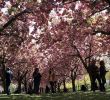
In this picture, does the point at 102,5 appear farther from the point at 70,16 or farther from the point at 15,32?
the point at 15,32

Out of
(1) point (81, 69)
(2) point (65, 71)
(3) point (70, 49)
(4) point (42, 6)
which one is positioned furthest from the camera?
(1) point (81, 69)

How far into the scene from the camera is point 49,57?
6134 centimetres

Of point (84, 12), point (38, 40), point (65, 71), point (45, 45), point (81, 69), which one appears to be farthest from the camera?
point (81, 69)

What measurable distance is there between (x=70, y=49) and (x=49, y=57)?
1170 cm

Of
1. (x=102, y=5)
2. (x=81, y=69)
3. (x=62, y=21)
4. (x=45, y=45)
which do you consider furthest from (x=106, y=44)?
(x=81, y=69)

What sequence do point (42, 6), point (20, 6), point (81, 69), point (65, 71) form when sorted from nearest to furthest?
point (42, 6) < point (20, 6) < point (65, 71) < point (81, 69)

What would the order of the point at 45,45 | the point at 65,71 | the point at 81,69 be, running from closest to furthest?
the point at 45,45
the point at 65,71
the point at 81,69

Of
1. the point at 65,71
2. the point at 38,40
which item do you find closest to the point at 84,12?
the point at 38,40

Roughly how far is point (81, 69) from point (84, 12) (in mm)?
49697

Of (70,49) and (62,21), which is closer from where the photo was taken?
(62,21)

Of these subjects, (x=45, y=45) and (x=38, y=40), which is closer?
(x=38, y=40)

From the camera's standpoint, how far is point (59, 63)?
194 feet

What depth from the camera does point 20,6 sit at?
23.0 meters

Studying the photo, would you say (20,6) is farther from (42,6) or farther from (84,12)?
(84,12)
